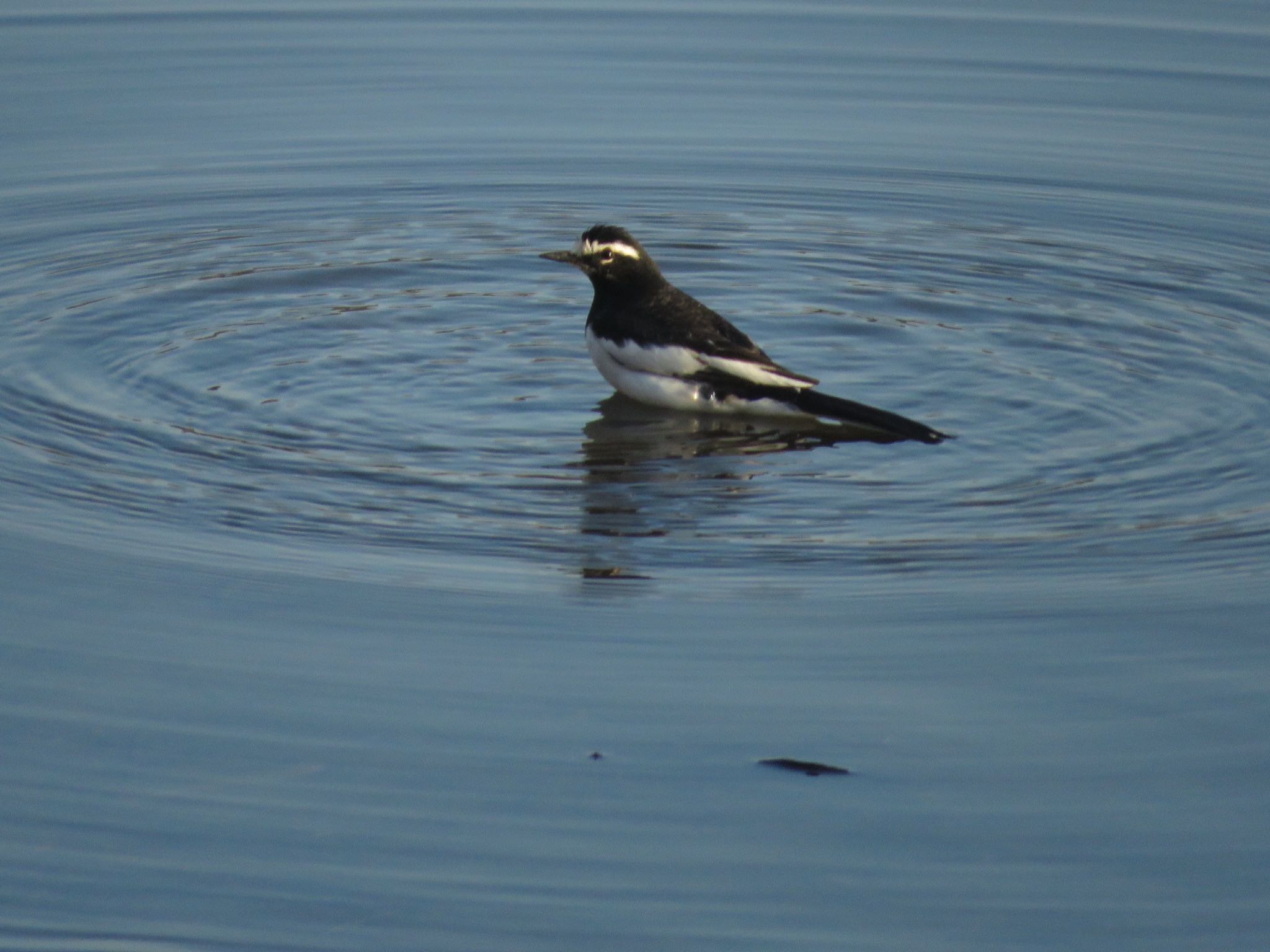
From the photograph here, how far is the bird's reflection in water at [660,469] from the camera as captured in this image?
803 cm

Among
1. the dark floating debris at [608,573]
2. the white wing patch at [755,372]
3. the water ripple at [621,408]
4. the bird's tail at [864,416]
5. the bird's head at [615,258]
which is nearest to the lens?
the dark floating debris at [608,573]

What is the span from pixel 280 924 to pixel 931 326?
7.18 meters

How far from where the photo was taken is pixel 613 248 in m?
10.7

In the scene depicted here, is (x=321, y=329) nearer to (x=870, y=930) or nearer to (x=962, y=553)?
(x=962, y=553)

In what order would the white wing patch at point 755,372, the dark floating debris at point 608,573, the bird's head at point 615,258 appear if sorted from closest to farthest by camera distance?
the dark floating debris at point 608,573
the white wing patch at point 755,372
the bird's head at point 615,258

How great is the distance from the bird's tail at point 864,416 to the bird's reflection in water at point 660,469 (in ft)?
0.30

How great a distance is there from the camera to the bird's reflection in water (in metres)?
8.03

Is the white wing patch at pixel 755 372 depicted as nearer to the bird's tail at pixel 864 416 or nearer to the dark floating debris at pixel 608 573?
the bird's tail at pixel 864 416

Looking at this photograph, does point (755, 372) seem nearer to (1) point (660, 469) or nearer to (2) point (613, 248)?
(1) point (660, 469)

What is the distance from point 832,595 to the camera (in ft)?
24.1

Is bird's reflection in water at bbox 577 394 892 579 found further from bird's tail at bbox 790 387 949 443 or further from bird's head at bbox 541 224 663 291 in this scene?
bird's head at bbox 541 224 663 291

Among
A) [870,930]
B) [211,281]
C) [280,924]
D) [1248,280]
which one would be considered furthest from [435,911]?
[1248,280]

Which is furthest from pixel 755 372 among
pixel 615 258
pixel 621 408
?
pixel 615 258

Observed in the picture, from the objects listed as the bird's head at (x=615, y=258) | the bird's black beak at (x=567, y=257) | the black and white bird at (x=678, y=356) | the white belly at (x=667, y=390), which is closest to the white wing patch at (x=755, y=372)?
the black and white bird at (x=678, y=356)
